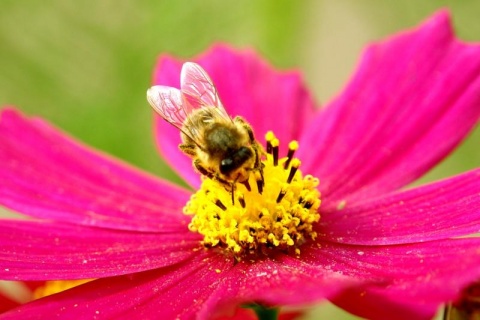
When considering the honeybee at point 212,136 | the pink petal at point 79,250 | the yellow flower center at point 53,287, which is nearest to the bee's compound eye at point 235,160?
the honeybee at point 212,136

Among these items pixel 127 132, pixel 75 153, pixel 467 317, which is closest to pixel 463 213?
pixel 467 317

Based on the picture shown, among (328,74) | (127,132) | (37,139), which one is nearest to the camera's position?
(37,139)

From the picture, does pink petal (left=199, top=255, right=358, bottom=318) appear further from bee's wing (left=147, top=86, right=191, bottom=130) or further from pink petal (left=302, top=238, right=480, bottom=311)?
bee's wing (left=147, top=86, right=191, bottom=130)

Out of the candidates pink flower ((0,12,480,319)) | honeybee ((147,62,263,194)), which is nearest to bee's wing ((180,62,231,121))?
honeybee ((147,62,263,194))

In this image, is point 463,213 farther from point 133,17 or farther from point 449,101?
point 133,17

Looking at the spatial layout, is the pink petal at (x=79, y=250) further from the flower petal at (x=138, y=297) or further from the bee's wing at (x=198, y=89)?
the bee's wing at (x=198, y=89)

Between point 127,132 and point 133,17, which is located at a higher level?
point 133,17

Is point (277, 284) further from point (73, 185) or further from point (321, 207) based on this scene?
point (73, 185)
